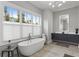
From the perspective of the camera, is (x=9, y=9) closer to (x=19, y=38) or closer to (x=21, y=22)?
(x=21, y=22)

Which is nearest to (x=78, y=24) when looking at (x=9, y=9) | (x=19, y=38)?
(x=19, y=38)

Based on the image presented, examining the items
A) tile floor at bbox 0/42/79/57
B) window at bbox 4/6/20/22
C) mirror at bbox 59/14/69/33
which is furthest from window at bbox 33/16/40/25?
tile floor at bbox 0/42/79/57

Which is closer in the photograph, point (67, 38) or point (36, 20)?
point (67, 38)

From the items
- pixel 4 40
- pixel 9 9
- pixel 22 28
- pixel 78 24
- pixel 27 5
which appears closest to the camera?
pixel 4 40

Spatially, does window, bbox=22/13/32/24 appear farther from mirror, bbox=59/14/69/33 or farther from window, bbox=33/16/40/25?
mirror, bbox=59/14/69/33

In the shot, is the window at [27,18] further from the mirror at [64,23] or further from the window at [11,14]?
the mirror at [64,23]

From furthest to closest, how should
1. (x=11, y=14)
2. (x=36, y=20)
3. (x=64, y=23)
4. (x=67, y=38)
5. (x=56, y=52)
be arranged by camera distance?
(x=64, y=23), (x=36, y=20), (x=67, y=38), (x=56, y=52), (x=11, y=14)

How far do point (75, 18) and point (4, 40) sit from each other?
16.6 feet

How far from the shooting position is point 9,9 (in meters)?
3.28

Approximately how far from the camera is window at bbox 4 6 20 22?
3.14 m

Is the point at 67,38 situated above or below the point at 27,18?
below

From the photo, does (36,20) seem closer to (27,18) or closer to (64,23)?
(27,18)

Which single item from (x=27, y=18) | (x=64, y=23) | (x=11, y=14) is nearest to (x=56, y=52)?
(x=27, y=18)

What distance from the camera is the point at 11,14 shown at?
3410 millimetres
